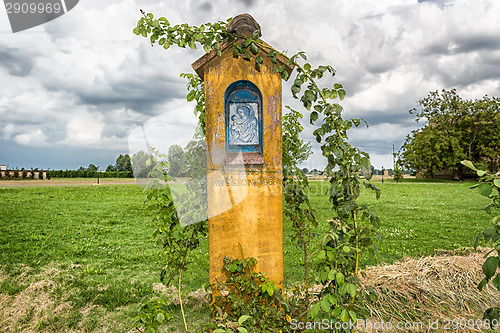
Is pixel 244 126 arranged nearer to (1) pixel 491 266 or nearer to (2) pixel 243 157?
(2) pixel 243 157

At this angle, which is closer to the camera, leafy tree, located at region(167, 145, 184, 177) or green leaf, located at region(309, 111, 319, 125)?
green leaf, located at region(309, 111, 319, 125)

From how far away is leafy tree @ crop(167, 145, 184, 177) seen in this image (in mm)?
3639

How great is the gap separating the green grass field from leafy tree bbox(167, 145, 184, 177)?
1.87 feet

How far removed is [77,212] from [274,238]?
1113 centimetres

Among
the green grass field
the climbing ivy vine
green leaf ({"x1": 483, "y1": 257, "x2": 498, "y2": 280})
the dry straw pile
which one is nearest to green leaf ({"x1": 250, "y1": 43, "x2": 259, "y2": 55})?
the climbing ivy vine

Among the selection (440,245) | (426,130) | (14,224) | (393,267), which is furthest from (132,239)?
(426,130)

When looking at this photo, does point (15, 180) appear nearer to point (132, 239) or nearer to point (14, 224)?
point (14, 224)

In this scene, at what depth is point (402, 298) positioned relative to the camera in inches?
152

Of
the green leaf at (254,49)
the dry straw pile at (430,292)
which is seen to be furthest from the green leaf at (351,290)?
the green leaf at (254,49)

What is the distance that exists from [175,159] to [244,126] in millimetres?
993

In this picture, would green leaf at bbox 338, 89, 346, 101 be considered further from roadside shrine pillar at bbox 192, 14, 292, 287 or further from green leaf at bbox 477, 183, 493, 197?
green leaf at bbox 477, 183, 493, 197

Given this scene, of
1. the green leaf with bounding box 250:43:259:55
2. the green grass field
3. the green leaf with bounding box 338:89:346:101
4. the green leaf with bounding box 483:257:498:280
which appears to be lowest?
the green grass field

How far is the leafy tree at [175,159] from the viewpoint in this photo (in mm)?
3639

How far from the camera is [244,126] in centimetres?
331
